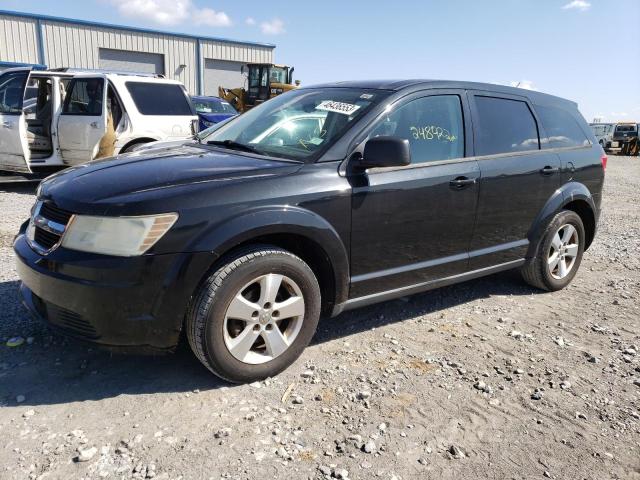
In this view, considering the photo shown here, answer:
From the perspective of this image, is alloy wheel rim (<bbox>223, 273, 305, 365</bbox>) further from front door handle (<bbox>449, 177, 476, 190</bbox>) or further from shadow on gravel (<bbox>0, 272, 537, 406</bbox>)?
front door handle (<bbox>449, 177, 476, 190</bbox>)

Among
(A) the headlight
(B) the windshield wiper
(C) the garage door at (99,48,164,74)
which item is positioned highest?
(C) the garage door at (99,48,164,74)

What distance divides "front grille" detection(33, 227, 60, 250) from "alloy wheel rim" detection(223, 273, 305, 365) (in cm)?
98

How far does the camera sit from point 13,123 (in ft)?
27.2

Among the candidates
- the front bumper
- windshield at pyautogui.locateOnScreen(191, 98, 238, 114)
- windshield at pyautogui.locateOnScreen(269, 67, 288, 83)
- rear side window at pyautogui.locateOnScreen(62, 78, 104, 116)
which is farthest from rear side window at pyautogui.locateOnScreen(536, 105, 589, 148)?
windshield at pyautogui.locateOnScreen(269, 67, 288, 83)

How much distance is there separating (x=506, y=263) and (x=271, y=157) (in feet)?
7.13

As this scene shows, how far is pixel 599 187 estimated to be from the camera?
4898mm

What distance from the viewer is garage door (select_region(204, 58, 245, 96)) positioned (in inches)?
1309

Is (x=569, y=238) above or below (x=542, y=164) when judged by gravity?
below

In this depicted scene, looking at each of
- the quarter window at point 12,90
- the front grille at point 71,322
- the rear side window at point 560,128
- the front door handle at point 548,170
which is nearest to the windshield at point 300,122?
the front grille at point 71,322

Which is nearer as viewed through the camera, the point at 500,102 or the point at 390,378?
the point at 390,378

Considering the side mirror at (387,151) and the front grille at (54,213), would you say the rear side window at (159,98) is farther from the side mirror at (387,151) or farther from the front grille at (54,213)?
the side mirror at (387,151)

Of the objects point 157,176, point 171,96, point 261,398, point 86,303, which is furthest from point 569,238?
point 171,96

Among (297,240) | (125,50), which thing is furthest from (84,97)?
(125,50)

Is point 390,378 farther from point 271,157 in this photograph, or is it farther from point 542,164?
point 542,164
